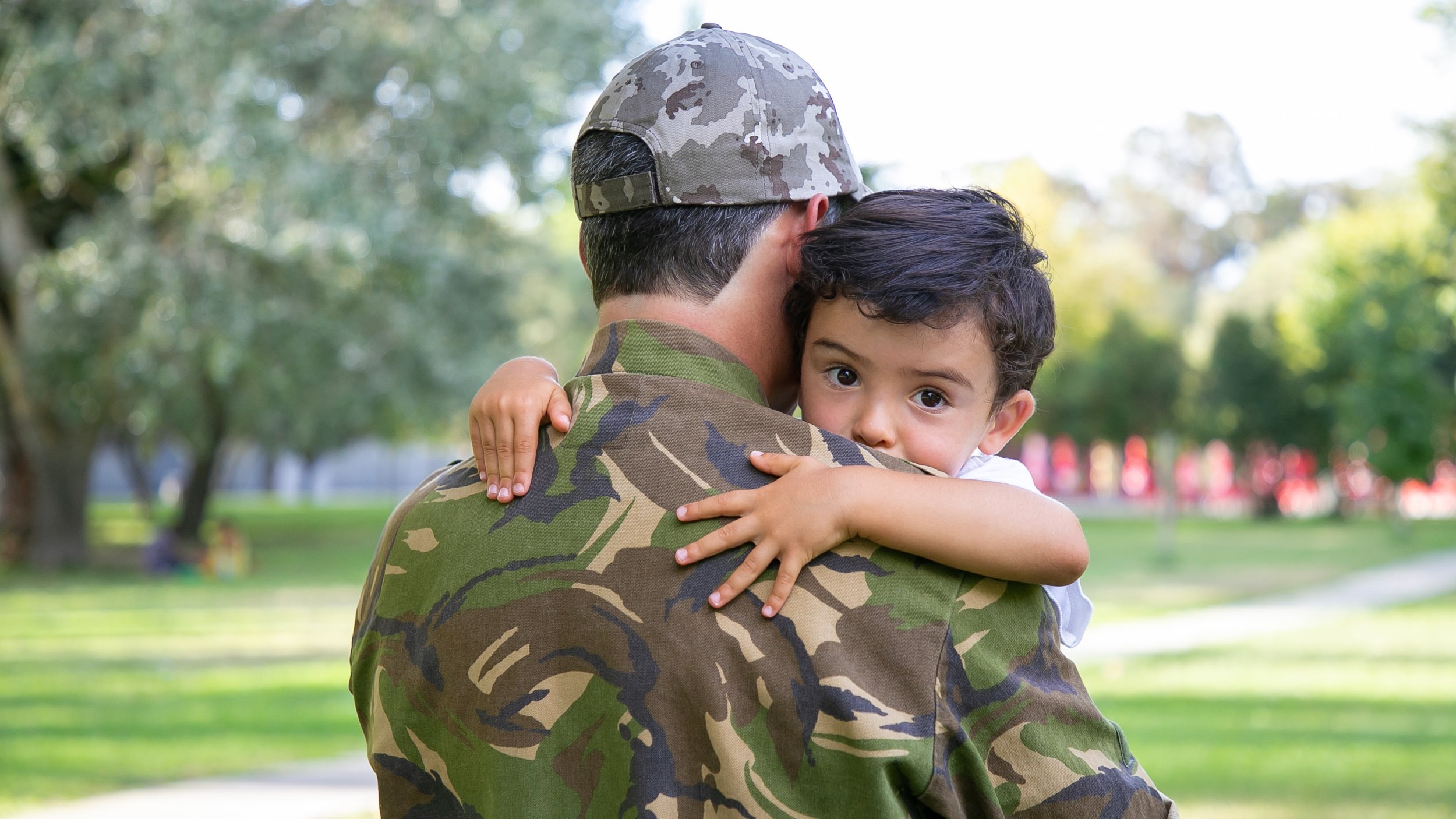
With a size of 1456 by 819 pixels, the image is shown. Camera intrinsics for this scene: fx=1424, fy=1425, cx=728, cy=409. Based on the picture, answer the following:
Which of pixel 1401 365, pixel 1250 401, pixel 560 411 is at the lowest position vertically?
pixel 1250 401

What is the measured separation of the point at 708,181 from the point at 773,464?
1.23ft

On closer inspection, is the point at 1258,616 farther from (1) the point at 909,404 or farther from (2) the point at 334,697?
(1) the point at 909,404

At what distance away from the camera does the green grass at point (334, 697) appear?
8.04 m

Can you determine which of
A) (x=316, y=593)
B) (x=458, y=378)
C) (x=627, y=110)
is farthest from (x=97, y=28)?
(x=627, y=110)

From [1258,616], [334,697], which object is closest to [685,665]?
[334,697]

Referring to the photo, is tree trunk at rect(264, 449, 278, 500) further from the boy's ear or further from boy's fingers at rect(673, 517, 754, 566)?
boy's fingers at rect(673, 517, 754, 566)

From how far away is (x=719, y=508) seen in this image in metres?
1.61

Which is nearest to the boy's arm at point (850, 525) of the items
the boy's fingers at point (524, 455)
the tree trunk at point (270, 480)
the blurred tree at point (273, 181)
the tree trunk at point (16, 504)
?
→ the boy's fingers at point (524, 455)

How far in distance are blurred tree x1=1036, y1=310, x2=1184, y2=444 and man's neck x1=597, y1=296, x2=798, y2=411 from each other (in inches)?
1690

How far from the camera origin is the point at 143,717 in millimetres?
9656

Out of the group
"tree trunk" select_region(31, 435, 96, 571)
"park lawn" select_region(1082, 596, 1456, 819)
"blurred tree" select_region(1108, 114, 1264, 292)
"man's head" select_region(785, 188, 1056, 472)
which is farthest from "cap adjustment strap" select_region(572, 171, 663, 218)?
"blurred tree" select_region(1108, 114, 1264, 292)

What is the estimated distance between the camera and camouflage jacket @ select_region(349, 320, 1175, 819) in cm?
154

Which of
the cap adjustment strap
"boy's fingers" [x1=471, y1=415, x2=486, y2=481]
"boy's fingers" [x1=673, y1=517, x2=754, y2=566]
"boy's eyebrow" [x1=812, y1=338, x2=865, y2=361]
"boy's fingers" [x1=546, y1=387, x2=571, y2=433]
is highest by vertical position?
the cap adjustment strap

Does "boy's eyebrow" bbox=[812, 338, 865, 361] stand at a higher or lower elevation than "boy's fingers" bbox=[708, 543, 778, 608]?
higher
